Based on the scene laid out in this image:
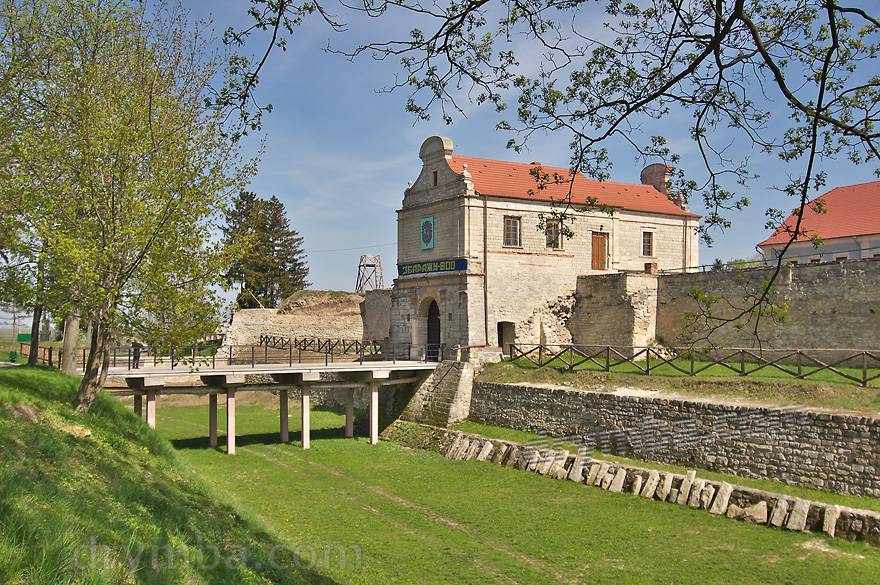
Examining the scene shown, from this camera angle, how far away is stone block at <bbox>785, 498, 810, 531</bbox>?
11.8 meters

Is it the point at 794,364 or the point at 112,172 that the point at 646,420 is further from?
the point at 112,172

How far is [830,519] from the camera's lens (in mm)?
11609

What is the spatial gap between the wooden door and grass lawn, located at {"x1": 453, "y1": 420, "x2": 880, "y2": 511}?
9.09 metres

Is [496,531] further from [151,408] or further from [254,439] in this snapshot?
[254,439]

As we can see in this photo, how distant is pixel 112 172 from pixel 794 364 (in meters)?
17.6

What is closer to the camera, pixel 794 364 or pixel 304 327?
pixel 794 364

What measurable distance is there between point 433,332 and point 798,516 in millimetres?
16508

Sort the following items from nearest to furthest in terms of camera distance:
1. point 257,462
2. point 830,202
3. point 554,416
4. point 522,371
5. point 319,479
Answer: point 319,479 → point 257,462 → point 554,416 → point 522,371 → point 830,202

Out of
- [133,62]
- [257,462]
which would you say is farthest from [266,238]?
[133,62]

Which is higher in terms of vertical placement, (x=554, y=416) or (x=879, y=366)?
(x=879, y=366)

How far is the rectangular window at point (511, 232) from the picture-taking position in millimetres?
25969

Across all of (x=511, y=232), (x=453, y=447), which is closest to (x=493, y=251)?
(x=511, y=232)

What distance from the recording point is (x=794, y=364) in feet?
64.7

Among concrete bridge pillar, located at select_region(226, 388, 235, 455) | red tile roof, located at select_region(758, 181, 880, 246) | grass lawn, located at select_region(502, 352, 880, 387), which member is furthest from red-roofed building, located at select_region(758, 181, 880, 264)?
concrete bridge pillar, located at select_region(226, 388, 235, 455)
